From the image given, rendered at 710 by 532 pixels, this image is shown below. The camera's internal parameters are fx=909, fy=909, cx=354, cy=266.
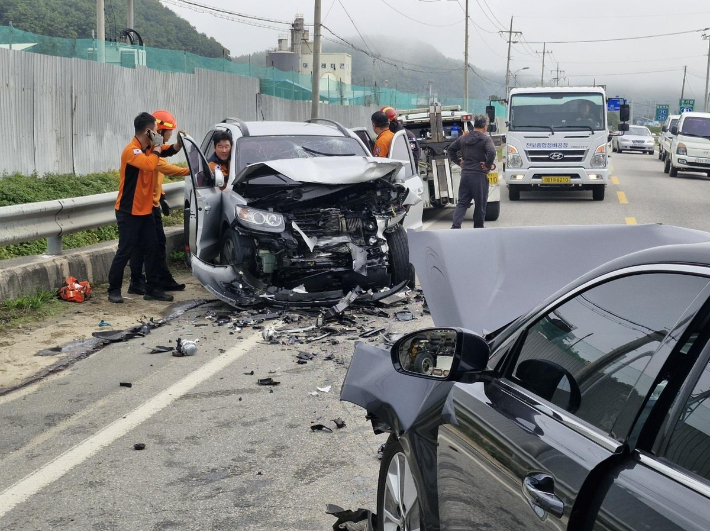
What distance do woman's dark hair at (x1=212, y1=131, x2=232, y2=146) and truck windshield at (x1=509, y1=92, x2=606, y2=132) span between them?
39.3 ft

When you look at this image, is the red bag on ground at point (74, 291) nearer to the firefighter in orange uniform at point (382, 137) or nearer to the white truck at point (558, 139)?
the firefighter in orange uniform at point (382, 137)

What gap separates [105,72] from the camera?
20516 millimetres

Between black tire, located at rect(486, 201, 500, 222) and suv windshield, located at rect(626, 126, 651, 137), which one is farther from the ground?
suv windshield, located at rect(626, 126, 651, 137)

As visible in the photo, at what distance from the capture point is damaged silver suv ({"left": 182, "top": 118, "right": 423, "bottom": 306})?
8859 millimetres

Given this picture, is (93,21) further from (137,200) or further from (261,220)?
(261,220)

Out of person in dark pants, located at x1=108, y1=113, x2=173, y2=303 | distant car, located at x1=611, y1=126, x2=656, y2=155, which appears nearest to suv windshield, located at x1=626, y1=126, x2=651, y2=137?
distant car, located at x1=611, y1=126, x2=656, y2=155

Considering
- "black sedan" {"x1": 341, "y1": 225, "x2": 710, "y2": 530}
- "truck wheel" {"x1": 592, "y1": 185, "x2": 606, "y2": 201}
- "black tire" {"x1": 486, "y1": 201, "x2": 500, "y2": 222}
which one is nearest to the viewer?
"black sedan" {"x1": 341, "y1": 225, "x2": 710, "y2": 530}

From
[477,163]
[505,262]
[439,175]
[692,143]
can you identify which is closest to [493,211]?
[439,175]

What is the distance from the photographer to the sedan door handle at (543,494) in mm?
2139

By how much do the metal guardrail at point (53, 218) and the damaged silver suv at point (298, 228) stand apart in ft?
4.27

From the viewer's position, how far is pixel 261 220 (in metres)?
8.74

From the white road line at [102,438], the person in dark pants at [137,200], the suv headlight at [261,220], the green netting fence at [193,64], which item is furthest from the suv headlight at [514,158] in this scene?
the white road line at [102,438]

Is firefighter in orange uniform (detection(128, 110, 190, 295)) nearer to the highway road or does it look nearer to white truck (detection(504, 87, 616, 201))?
the highway road

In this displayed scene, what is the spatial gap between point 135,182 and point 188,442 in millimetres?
4975
